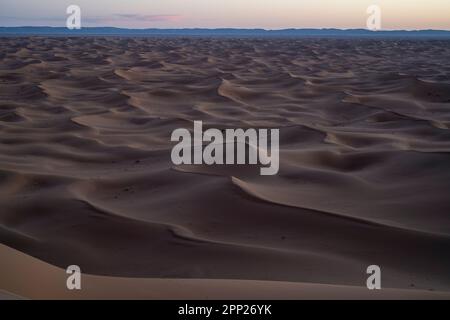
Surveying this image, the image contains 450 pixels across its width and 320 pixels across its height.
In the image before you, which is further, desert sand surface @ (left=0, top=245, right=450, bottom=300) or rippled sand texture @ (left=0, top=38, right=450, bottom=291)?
rippled sand texture @ (left=0, top=38, right=450, bottom=291)

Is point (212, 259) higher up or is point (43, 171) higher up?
point (43, 171)

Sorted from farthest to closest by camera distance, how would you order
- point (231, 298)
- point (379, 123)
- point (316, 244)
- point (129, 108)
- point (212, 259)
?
point (129, 108) → point (379, 123) → point (316, 244) → point (212, 259) → point (231, 298)

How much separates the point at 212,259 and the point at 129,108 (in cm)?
386

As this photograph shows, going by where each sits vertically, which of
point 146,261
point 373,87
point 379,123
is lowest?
point 146,261

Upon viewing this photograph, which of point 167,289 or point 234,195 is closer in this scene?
point 167,289

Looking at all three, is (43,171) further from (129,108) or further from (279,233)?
(129,108)

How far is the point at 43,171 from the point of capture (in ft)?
10.8

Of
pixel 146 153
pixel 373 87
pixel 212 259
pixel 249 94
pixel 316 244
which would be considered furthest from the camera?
pixel 373 87

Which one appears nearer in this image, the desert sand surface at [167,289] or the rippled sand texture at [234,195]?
the desert sand surface at [167,289]

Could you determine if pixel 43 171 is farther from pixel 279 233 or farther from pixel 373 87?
pixel 373 87

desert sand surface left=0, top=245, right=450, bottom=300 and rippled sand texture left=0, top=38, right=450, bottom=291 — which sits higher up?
rippled sand texture left=0, top=38, right=450, bottom=291

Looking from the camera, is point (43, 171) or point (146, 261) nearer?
point (146, 261)

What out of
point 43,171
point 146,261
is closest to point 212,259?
point 146,261

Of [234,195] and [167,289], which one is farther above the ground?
[234,195]
